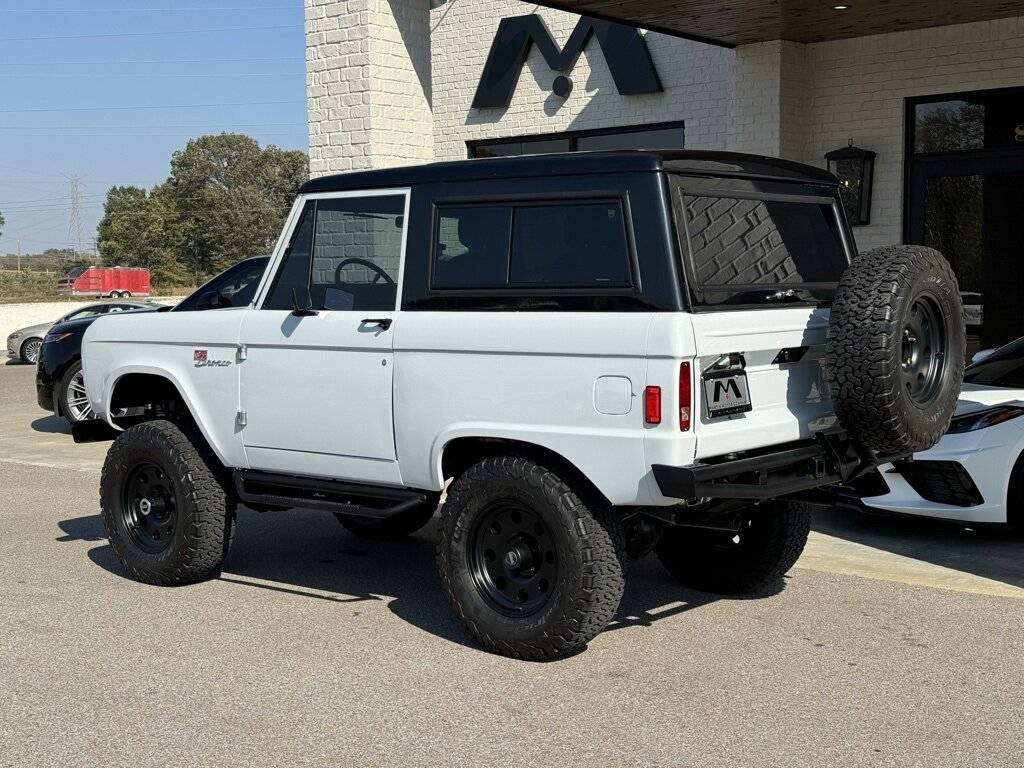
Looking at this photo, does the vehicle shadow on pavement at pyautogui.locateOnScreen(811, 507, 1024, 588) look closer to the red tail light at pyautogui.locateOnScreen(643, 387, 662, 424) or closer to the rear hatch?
the rear hatch

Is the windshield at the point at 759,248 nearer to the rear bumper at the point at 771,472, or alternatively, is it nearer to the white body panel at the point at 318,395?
the rear bumper at the point at 771,472

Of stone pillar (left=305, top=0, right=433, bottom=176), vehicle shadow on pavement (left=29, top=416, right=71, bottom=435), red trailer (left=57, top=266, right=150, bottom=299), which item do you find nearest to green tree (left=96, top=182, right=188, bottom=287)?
red trailer (left=57, top=266, right=150, bottom=299)

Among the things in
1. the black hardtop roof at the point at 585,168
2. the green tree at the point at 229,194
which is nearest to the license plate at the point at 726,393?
the black hardtop roof at the point at 585,168

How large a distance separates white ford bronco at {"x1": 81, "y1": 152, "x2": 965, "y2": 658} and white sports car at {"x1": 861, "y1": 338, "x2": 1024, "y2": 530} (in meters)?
1.37

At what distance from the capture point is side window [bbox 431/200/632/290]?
5.18m

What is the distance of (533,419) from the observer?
5242 millimetres

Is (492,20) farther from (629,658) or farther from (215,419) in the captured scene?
(629,658)

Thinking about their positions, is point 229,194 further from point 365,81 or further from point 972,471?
point 972,471

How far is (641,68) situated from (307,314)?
8.01m

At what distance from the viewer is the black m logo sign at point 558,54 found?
13195 mm

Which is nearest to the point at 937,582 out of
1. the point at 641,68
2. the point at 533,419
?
the point at 533,419

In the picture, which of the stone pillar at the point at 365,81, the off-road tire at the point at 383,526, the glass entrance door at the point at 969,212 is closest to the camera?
the off-road tire at the point at 383,526

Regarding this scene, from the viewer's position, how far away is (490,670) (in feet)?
17.2

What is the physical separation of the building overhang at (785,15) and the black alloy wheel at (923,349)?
556 cm
